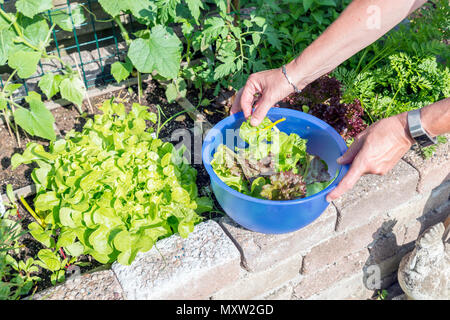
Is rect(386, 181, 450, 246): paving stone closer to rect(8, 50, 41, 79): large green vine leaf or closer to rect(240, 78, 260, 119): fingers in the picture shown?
rect(240, 78, 260, 119): fingers

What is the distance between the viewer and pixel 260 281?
6.17 ft

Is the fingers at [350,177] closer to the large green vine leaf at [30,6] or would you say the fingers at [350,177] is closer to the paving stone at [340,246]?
the paving stone at [340,246]

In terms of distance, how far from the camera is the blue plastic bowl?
155cm

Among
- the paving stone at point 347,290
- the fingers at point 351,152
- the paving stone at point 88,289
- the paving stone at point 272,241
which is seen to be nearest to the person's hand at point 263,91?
the fingers at point 351,152

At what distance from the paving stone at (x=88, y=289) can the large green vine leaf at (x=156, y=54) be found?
3.25 ft

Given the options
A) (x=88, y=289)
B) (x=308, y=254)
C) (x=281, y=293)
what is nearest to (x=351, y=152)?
(x=308, y=254)

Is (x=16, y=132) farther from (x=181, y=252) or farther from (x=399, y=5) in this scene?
(x=399, y=5)

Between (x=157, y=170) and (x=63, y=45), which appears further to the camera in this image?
(x=63, y=45)

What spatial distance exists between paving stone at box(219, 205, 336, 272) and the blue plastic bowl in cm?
6

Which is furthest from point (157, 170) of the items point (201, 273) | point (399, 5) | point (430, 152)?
point (430, 152)

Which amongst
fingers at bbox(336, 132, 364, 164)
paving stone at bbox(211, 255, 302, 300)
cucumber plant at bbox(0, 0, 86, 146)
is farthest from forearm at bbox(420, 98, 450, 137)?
cucumber plant at bbox(0, 0, 86, 146)

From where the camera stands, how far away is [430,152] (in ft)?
6.91

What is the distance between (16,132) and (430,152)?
2036 mm

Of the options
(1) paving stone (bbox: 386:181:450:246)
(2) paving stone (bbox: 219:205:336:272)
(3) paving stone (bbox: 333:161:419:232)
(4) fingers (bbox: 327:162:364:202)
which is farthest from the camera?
(1) paving stone (bbox: 386:181:450:246)
